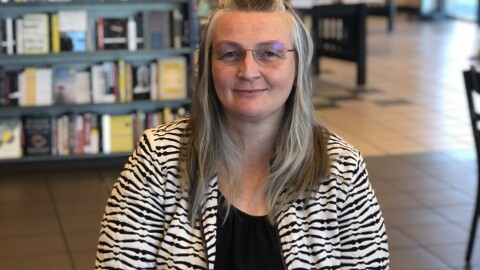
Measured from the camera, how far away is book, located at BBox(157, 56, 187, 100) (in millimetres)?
6332

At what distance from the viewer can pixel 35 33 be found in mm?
6047

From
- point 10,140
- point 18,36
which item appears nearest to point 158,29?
point 18,36

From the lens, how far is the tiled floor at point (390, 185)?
15.3 ft

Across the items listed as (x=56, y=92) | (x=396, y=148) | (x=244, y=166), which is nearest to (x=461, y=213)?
(x=396, y=148)

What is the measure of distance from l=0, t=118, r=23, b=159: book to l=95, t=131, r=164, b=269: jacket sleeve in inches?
166

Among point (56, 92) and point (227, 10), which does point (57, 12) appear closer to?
point (56, 92)

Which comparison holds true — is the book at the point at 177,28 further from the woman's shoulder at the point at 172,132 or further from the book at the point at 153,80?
the woman's shoulder at the point at 172,132

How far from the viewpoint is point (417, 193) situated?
564 centimetres

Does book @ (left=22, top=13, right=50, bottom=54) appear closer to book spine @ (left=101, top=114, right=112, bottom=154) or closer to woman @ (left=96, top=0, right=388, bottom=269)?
book spine @ (left=101, top=114, right=112, bottom=154)

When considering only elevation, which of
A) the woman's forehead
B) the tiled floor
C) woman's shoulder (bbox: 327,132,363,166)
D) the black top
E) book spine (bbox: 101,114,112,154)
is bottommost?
the tiled floor

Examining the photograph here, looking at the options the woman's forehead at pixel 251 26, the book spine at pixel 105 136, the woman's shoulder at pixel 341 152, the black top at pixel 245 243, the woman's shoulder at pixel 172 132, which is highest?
the woman's forehead at pixel 251 26

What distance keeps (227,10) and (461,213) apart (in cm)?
356

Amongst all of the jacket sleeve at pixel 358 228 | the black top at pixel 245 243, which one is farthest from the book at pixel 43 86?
the jacket sleeve at pixel 358 228

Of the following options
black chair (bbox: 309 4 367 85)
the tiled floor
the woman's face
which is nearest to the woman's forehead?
the woman's face
